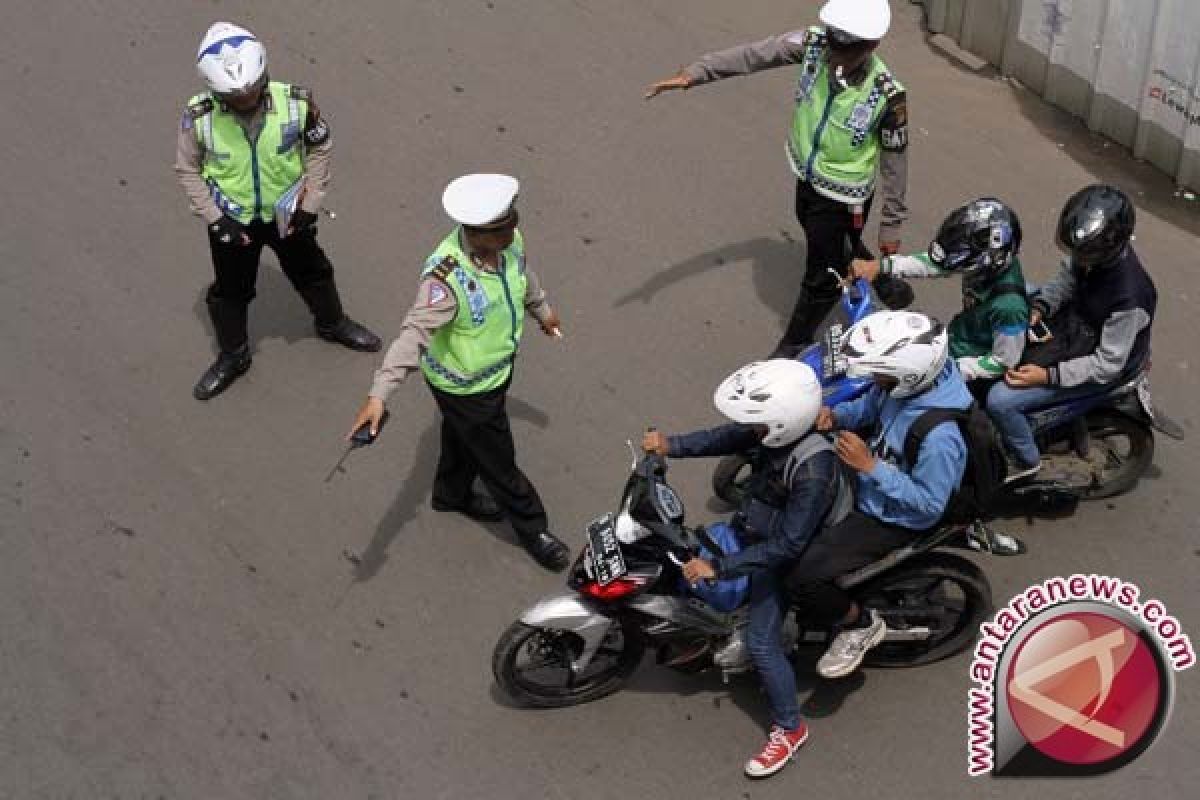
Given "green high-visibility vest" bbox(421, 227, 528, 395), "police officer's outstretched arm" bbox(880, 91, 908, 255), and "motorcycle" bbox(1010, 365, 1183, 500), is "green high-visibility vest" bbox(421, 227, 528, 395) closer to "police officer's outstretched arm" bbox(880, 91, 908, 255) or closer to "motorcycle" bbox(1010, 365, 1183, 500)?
"police officer's outstretched arm" bbox(880, 91, 908, 255)

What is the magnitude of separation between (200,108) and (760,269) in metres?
3.26

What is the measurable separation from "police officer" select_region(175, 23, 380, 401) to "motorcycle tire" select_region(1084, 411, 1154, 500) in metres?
3.91

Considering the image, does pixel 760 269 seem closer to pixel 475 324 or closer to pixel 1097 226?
pixel 1097 226

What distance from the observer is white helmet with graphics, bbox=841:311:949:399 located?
17.1 feet

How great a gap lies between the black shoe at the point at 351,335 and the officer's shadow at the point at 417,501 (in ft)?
2.28

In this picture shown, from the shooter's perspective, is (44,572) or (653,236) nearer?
(44,572)

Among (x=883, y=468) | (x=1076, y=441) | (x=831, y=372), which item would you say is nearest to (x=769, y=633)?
(x=883, y=468)

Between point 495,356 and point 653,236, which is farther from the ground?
point 495,356

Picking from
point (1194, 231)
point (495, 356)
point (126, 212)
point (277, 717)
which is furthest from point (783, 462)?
point (126, 212)

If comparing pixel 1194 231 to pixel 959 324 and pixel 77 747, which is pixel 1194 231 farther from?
pixel 77 747

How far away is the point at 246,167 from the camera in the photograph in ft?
21.6

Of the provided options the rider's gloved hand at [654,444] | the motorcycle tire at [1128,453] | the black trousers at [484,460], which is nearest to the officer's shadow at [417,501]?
the black trousers at [484,460]

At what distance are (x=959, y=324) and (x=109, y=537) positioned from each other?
4159mm

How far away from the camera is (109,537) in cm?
670
